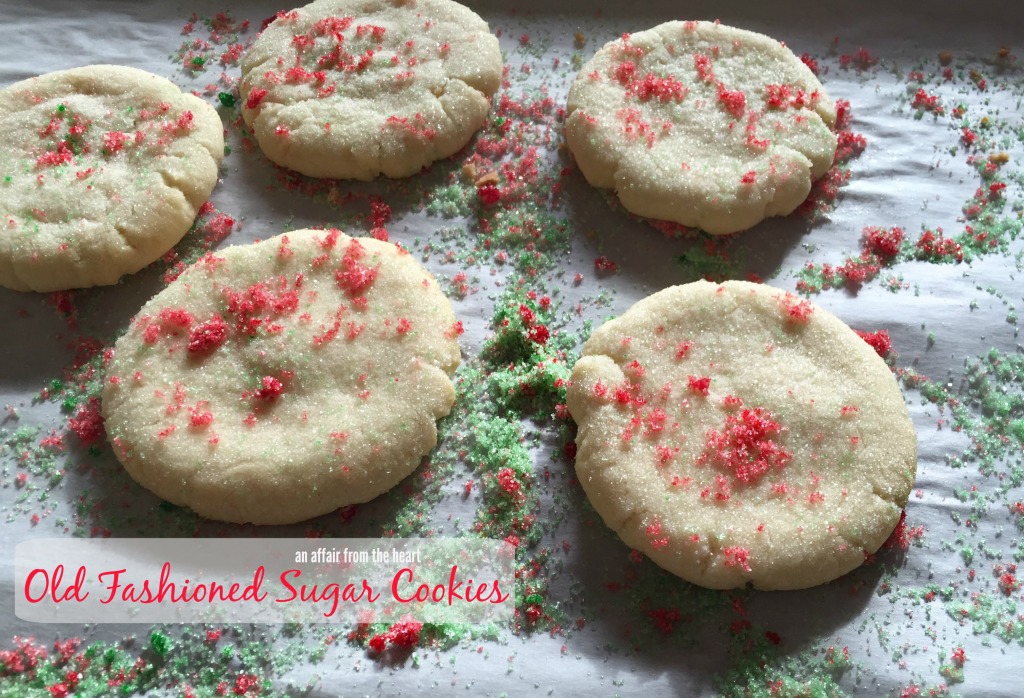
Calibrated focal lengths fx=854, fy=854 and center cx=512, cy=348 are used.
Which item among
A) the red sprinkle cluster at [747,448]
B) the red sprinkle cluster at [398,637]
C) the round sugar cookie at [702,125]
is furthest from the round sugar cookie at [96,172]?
the red sprinkle cluster at [747,448]

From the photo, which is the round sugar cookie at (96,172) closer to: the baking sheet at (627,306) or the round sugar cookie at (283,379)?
the baking sheet at (627,306)

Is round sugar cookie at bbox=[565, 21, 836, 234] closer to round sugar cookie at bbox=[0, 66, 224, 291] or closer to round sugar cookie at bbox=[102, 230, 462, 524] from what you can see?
round sugar cookie at bbox=[102, 230, 462, 524]

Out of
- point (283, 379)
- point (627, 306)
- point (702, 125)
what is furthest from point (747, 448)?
point (283, 379)

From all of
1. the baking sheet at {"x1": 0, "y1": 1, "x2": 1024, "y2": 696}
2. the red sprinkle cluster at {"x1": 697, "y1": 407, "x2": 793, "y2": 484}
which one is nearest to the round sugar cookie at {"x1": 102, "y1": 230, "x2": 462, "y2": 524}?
the baking sheet at {"x1": 0, "y1": 1, "x2": 1024, "y2": 696}

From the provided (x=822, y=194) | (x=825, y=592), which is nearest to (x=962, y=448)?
(x=825, y=592)

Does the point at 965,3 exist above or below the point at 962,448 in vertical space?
above

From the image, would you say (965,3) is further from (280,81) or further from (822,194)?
(280,81)
